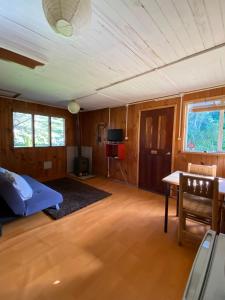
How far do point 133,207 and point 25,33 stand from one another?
3.00 metres

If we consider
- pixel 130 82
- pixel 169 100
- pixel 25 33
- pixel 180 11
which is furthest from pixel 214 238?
pixel 169 100

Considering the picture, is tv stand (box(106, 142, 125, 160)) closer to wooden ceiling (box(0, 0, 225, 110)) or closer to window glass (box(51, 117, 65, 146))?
window glass (box(51, 117, 65, 146))

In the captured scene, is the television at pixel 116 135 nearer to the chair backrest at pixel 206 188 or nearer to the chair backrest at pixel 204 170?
the chair backrest at pixel 204 170

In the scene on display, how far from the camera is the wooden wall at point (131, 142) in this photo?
9.97 feet

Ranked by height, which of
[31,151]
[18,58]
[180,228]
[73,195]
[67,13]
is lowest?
[73,195]

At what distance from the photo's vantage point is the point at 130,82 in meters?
2.71

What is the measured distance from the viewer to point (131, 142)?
4305 mm

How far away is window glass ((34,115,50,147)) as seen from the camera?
456 centimetres

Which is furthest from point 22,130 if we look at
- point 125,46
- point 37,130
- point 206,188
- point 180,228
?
→ point 206,188

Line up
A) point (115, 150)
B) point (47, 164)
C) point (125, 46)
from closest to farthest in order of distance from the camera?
point (125, 46), point (115, 150), point (47, 164)

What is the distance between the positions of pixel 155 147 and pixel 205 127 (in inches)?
44.3

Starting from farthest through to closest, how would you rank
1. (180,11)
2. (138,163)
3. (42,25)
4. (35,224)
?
(138,163), (35,224), (42,25), (180,11)

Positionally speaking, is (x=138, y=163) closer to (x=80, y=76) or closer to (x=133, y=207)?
(x=133, y=207)

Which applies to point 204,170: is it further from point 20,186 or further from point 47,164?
point 47,164
